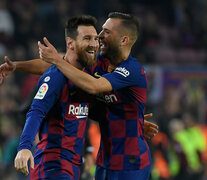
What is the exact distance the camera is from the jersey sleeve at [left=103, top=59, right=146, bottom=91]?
4409 mm

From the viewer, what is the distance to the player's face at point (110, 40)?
4668 mm

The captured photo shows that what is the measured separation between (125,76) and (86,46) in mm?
394

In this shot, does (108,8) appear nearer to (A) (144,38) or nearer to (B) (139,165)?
(A) (144,38)

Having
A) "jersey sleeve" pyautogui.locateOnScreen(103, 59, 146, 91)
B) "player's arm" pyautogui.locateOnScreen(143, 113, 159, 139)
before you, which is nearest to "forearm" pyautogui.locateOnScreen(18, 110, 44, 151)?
"jersey sleeve" pyautogui.locateOnScreen(103, 59, 146, 91)

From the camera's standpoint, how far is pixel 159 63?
43.2 ft

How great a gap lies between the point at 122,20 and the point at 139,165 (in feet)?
4.01

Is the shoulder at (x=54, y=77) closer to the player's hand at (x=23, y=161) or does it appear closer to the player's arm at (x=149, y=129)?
the player's hand at (x=23, y=161)

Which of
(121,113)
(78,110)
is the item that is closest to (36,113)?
(78,110)

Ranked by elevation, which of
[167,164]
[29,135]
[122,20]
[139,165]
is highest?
[122,20]

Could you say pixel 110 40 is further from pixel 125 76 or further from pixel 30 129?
pixel 30 129

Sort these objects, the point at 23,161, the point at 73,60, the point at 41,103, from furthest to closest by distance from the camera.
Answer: the point at 73,60 < the point at 41,103 < the point at 23,161

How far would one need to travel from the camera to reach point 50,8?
13031 mm

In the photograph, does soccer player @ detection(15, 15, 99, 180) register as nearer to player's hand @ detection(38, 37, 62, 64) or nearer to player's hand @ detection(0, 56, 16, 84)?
player's hand @ detection(38, 37, 62, 64)

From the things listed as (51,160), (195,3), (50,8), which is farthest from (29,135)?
(195,3)
